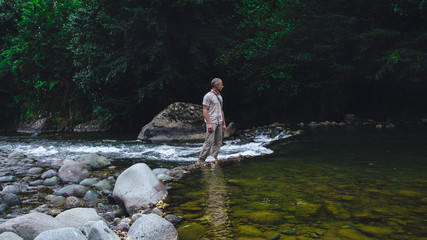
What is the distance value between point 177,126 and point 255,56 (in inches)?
225

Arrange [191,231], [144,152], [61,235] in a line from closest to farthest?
[61,235] → [191,231] → [144,152]

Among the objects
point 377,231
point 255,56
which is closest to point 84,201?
point 377,231

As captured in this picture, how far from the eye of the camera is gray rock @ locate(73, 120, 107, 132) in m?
21.3

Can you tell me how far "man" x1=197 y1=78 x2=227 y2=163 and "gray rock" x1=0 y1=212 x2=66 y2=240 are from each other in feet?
14.0

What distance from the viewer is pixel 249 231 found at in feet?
11.4

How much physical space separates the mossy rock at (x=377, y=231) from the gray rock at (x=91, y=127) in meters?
19.4

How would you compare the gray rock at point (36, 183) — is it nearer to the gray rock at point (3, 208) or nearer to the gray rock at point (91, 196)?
the gray rock at point (3, 208)

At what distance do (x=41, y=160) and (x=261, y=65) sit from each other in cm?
1148

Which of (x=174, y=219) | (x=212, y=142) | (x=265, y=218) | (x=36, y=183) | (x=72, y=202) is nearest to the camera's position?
(x=265, y=218)

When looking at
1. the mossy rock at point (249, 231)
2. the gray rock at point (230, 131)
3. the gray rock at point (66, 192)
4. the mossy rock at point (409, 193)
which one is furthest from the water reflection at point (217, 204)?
the gray rock at point (230, 131)

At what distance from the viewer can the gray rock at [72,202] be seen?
17.0ft

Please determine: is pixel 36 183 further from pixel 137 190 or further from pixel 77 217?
pixel 77 217

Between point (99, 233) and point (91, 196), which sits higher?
point (99, 233)

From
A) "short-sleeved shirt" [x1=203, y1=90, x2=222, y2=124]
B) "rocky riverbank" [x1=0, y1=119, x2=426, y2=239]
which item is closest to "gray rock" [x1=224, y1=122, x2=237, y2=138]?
"rocky riverbank" [x1=0, y1=119, x2=426, y2=239]
